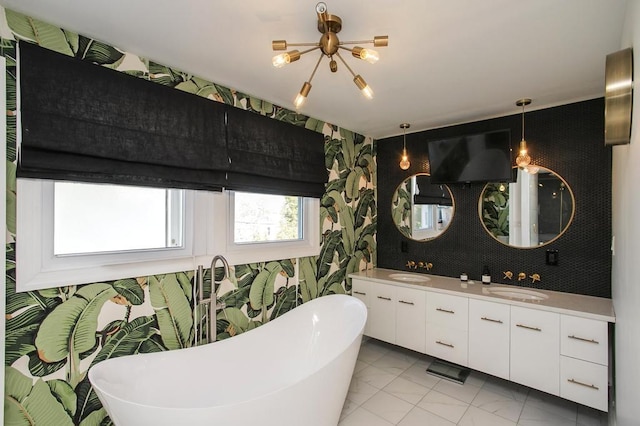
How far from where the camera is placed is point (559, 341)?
2156 millimetres

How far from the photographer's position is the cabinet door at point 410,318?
2.85 metres

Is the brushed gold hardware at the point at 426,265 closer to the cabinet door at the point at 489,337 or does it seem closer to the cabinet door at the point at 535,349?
the cabinet door at the point at 489,337

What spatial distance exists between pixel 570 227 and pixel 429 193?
1.27 m

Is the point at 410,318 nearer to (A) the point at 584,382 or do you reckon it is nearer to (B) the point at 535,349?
(B) the point at 535,349

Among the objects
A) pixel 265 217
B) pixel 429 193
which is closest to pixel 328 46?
pixel 265 217

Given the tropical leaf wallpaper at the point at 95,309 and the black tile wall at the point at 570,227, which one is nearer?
the tropical leaf wallpaper at the point at 95,309

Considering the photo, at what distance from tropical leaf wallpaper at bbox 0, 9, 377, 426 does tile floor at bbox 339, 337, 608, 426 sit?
0.99 metres

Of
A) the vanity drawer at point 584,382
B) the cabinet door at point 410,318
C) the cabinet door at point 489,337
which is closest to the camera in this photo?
the vanity drawer at point 584,382

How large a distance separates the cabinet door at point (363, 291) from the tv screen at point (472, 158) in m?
1.31

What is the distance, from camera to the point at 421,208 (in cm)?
345

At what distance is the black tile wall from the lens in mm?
2438

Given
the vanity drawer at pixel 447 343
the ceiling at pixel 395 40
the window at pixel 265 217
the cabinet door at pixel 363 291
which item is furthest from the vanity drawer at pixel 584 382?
the window at pixel 265 217

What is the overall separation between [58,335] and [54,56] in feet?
4.70

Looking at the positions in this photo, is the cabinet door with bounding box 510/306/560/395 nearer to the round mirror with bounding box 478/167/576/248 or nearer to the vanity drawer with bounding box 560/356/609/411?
the vanity drawer with bounding box 560/356/609/411
